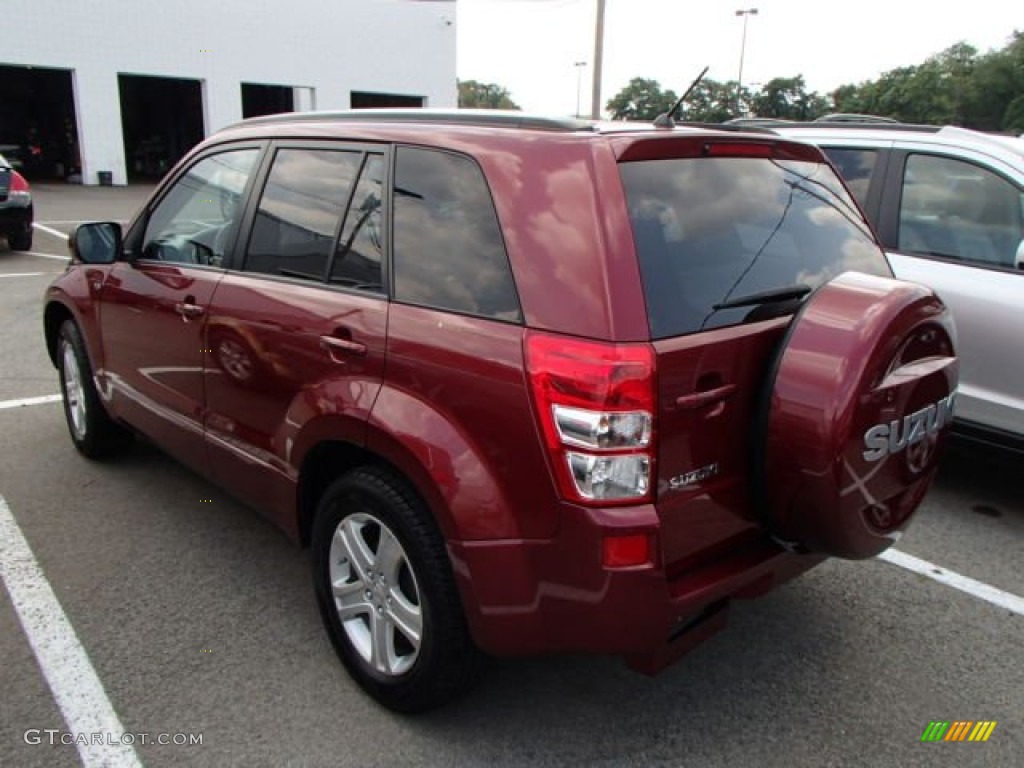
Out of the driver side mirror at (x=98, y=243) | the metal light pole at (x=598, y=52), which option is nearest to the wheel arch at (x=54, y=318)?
the driver side mirror at (x=98, y=243)

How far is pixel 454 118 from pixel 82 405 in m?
2.98

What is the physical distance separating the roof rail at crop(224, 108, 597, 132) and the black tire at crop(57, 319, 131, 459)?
6.15 feet

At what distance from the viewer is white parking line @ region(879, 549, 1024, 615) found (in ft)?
11.1

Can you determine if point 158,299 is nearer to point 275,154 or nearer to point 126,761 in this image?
point 275,154

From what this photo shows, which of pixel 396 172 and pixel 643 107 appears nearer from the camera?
→ pixel 396 172

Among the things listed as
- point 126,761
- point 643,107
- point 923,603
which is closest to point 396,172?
point 126,761

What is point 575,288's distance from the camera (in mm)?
2084

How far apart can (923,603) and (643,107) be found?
71.0m

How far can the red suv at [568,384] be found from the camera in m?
2.07

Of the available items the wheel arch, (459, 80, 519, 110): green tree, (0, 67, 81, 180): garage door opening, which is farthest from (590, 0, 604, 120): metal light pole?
(459, 80, 519, 110): green tree

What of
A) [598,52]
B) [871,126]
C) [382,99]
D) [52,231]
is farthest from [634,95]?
[871,126]

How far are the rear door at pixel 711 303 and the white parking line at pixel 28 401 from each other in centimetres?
489

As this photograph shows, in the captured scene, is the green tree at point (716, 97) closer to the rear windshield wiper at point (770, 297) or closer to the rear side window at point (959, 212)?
the rear side window at point (959, 212)

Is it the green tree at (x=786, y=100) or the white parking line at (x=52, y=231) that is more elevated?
the green tree at (x=786, y=100)
